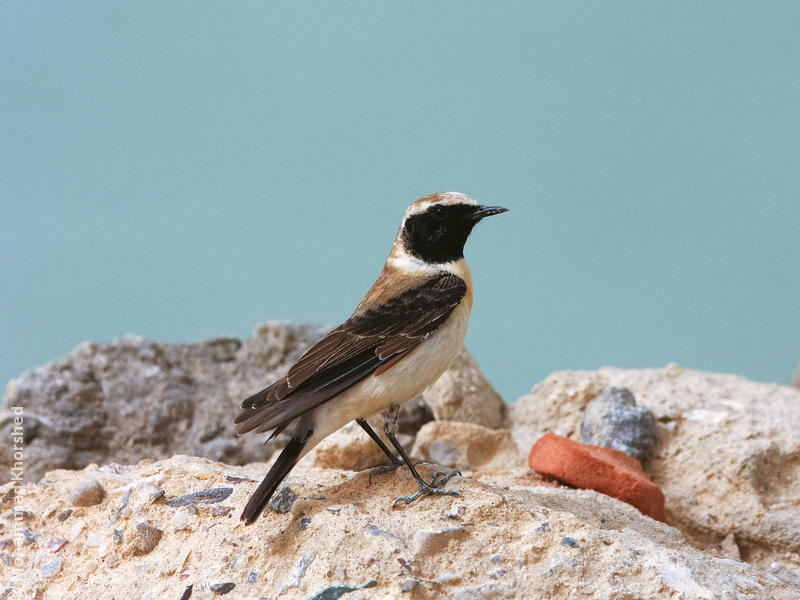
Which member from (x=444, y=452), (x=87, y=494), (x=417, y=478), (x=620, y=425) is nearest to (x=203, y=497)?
(x=87, y=494)

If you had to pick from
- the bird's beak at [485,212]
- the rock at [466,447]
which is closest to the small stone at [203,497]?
the bird's beak at [485,212]

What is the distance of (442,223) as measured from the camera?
17.9ft

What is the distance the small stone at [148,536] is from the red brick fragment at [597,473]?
9.00ft

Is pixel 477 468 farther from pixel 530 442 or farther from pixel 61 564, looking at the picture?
pixel 61 564

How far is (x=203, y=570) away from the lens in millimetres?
4578

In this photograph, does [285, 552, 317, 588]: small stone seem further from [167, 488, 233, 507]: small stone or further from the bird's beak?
the bird's beak

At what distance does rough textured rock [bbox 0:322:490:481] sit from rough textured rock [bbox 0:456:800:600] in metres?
1.83

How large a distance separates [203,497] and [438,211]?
217cm

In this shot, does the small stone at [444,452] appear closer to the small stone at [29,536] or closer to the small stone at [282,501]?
the small stone at [282,501]

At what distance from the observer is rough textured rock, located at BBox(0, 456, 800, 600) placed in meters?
4.23

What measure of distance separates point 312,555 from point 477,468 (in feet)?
9.40

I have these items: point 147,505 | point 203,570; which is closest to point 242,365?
point 147,505

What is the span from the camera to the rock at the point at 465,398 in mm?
7555

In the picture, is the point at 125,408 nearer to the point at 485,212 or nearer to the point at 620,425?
the point at 485,212
